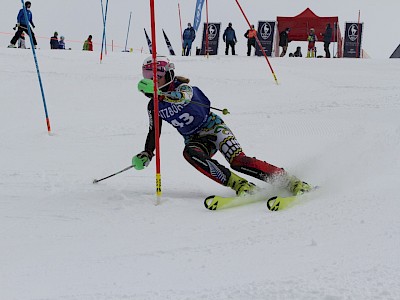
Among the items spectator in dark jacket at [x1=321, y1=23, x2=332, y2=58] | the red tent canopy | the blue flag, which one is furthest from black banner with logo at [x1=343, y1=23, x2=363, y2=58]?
the blue flag

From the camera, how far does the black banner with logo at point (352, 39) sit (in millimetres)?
20625

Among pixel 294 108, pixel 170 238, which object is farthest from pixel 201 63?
pixel 170 238

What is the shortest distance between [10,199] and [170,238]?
6.24 ft

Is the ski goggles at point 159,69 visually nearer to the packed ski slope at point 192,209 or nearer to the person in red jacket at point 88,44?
the packed ski slope at point 192,209

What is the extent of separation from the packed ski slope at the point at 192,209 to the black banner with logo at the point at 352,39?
10618 mm

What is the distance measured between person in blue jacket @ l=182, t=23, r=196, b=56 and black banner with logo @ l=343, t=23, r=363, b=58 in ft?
19.7

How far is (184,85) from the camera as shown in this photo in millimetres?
4574

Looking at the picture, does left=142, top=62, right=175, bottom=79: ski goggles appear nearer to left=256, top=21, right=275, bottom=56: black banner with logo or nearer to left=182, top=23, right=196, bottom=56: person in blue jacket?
left=182, top=23, right=196, bottom=56: person in blue jacket

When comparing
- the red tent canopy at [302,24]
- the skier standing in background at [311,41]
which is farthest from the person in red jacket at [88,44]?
the skier standing in background at [311,41]

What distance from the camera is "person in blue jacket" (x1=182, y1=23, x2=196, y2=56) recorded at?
62.6 ft

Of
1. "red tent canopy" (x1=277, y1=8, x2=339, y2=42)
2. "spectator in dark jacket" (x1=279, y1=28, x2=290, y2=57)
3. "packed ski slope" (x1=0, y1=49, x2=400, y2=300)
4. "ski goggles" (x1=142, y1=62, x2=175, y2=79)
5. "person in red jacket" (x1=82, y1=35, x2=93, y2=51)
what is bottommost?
"packed ski slope" (x1=0, y1=49, x2=400, y2=300)

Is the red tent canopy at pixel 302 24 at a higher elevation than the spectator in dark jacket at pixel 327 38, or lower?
higher

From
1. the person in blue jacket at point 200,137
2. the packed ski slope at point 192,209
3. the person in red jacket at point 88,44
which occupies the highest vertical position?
the person in red jacket at point 88,44

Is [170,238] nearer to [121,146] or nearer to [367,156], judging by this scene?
[367,156]
